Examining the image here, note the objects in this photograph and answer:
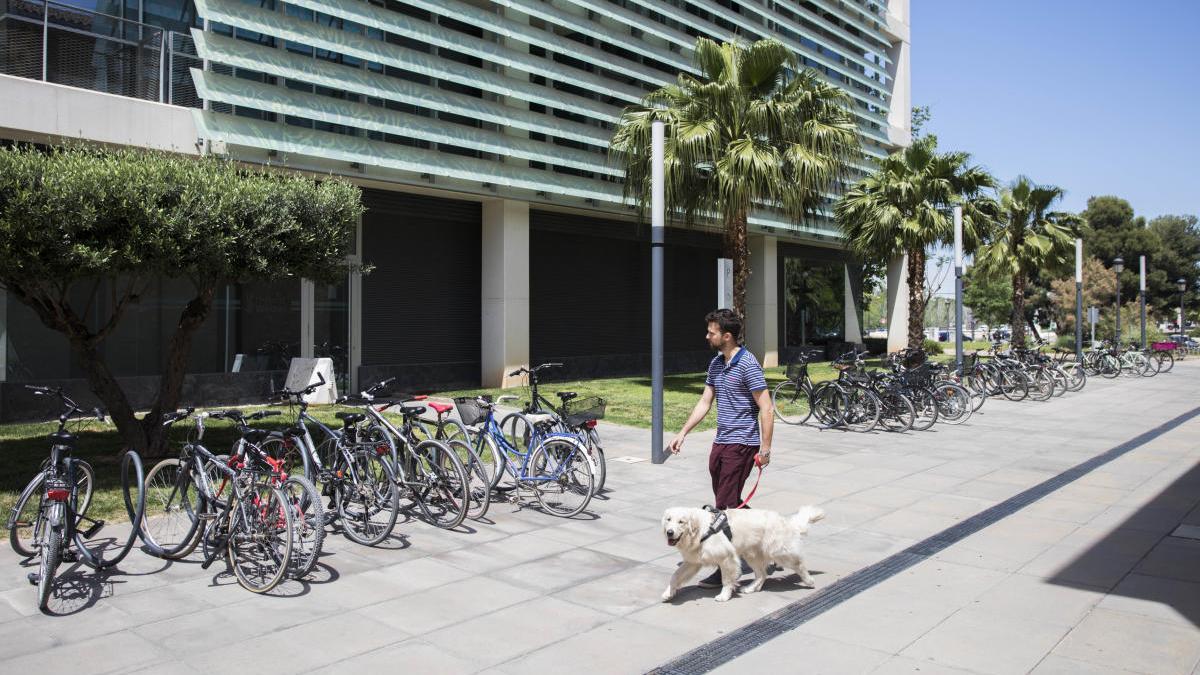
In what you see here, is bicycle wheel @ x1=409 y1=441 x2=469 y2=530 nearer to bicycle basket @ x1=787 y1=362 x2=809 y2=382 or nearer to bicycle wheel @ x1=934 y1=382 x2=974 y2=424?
bicycle basket @ x1=787 y1=362 x2=809 y2=382

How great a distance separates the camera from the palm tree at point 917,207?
2236 cm

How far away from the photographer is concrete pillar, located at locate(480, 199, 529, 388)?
1972 centimetres

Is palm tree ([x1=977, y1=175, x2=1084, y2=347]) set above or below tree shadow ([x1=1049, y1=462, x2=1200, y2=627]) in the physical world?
above

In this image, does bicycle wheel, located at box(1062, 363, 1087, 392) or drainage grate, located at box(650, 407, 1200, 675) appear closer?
drainage grate, located at box(650, 407, 1200, 675)

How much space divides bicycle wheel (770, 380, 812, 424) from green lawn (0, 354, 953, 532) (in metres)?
1.17

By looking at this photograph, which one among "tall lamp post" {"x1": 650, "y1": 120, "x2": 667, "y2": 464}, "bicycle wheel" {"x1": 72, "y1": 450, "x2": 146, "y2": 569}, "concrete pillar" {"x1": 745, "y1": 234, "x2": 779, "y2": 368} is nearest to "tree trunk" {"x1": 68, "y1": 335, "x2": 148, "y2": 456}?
"bicycle wheel" {"x1": 72, "y1": 450, "x2": 146, "y2": 569}

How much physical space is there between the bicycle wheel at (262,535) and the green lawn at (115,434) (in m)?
1.87

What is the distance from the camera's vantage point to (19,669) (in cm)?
439

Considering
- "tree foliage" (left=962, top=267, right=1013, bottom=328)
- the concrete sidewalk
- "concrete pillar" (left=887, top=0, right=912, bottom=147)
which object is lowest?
the concrete sidewalk

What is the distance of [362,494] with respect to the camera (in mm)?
6984

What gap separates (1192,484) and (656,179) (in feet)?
22.4

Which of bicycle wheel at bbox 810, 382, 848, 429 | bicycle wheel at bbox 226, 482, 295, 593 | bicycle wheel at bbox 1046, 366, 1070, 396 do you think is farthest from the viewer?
bicycle wheel at bbox 1046, 366, 1070, 396

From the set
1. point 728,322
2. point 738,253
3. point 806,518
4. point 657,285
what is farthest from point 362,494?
point 738,253

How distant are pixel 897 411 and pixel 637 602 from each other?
373 inches
